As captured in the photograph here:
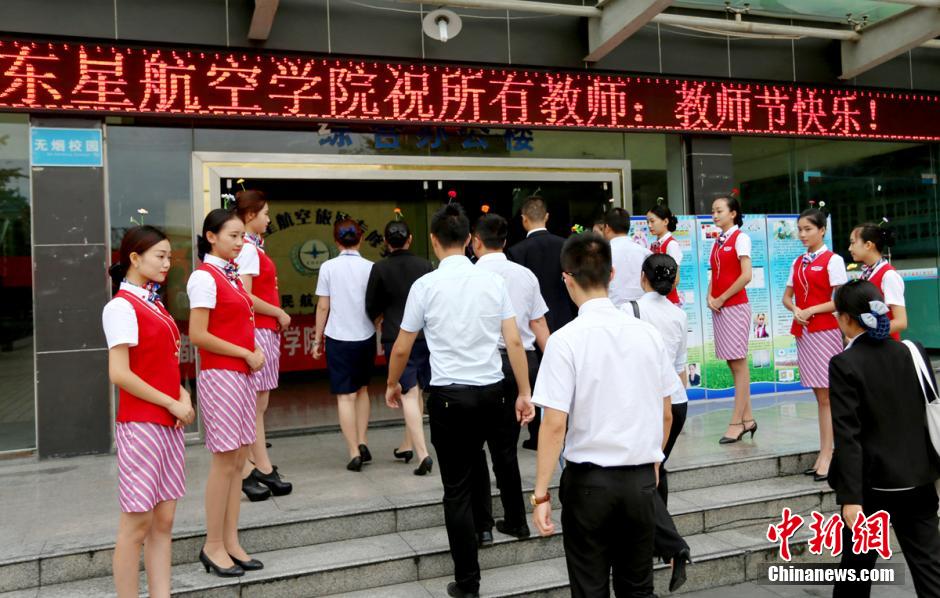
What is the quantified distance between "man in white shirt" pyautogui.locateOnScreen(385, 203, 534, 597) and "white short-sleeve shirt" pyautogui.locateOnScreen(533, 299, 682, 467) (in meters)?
1.01

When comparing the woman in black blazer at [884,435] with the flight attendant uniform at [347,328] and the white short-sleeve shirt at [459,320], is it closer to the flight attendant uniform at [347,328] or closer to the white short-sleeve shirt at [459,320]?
the white short-sleeve shirt at [459,320]

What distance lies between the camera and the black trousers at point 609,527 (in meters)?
2.45

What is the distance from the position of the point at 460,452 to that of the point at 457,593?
0.71 metres

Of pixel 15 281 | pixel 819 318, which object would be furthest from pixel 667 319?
pixel 15 281

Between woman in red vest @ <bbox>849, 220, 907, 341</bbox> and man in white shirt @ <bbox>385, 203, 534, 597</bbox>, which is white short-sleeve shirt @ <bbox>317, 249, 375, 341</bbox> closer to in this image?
man in white shirt @ <bbox>385, 203, 534, 597</bbox>

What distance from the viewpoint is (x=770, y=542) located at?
4250 mm

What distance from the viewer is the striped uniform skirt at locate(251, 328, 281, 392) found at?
4.56 meters

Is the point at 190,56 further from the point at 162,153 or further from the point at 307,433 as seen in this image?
the point at 307,433

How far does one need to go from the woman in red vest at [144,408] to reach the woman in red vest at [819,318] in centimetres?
395

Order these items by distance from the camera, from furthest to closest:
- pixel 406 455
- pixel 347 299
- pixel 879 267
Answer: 1. pixel 406 455
2. pixel 347 299
3. pixel 879 267

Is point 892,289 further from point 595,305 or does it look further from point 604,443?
point 604,443

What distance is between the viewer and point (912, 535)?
292 centimetres

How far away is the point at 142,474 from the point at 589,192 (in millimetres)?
5717

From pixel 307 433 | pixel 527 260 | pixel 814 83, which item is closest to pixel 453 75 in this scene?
pixel 527 260
